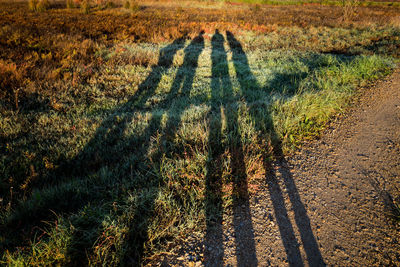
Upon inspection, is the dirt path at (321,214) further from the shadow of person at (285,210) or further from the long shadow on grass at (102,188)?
the long shadow on grass at (102,188)

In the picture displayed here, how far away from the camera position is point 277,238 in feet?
7.68

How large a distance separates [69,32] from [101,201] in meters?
14.6

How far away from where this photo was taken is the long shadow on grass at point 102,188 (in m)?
2.30

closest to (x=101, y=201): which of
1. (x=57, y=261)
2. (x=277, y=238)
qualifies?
(x=57, y=261)

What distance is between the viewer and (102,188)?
3.15 m

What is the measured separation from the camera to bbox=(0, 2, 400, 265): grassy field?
93.2 inches

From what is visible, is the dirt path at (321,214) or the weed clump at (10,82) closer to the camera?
the dirt path at (321,214)

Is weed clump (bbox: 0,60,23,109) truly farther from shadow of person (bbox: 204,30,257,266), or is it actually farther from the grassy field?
shadow of person (bbox: 204,30,257,266)

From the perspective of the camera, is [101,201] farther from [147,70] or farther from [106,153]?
[147,70]

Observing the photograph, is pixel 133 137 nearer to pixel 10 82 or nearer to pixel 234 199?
pixel 234 199

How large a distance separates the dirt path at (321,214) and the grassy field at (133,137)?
27 cm

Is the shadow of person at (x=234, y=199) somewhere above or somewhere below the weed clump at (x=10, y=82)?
below

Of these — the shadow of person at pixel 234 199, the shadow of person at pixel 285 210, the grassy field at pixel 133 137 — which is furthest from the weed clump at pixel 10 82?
the shadow of person at pixel 285 210

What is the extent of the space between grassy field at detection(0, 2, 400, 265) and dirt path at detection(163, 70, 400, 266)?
0.27m
